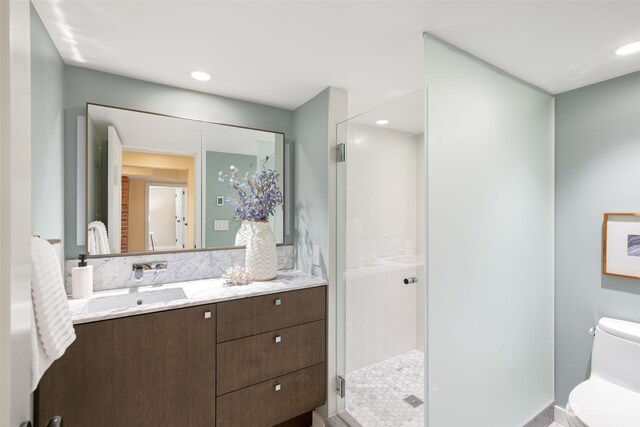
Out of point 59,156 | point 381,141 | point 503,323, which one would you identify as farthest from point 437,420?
point 59,156

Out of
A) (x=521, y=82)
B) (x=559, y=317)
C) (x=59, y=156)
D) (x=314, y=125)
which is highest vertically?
(x=521, y=82)

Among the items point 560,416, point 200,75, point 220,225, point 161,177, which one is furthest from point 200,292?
point 560,416

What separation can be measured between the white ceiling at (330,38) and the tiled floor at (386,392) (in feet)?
5.43

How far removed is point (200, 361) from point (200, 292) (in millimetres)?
368

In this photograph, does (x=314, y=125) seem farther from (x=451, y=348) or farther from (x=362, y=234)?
(x=451, y=348)

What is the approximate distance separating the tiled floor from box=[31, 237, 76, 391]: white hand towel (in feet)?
5.29

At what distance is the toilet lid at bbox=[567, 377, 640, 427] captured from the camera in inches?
56.2

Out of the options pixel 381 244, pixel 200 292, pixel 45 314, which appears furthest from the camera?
pixel 381 244

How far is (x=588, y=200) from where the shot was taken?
1930mm

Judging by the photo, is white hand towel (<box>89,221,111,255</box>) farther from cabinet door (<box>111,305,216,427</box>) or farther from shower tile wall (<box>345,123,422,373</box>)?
shower tile wall (<box>345,123,422,373</box>)

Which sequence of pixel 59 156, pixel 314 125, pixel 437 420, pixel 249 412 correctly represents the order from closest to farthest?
pixel 437 420 < pixel 59 156 < pixel 249 412 < pixel 314 125

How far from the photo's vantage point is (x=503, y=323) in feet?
5.82

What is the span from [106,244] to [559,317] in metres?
3.07

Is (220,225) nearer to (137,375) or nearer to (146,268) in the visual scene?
(146,268)
